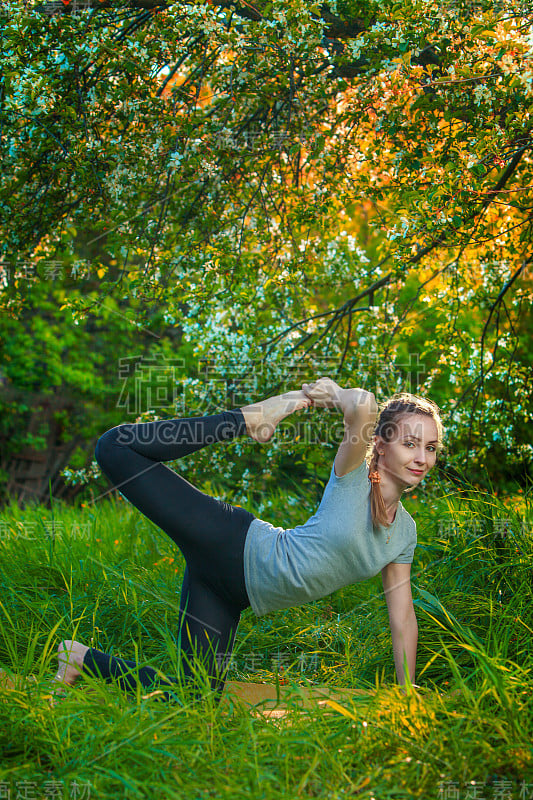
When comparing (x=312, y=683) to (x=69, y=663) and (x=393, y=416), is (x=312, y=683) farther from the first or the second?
(x=393, y=416)

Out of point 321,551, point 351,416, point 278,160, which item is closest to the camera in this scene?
point 351,416

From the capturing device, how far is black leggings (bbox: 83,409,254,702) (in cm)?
246

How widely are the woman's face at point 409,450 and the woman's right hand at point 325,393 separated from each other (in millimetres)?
290

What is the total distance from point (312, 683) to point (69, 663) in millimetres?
995

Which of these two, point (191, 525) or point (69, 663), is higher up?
point (191, 525)

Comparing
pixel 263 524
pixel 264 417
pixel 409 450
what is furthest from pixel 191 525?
pixel 409 450

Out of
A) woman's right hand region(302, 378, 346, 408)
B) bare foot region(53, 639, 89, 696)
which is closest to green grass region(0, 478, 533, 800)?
bare foot region(53, 639, 89, 696)

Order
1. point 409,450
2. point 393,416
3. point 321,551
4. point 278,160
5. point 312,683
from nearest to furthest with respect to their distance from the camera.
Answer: point 321,551 → point 409,450 → point 393,416 → point 312,683 → point 278,160

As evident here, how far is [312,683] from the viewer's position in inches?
115

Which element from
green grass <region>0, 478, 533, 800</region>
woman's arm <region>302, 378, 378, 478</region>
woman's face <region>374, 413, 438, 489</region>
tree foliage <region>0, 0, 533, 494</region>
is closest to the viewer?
green grass <region>0, 478, 533, 800</region>

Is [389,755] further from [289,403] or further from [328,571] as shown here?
[289,403]

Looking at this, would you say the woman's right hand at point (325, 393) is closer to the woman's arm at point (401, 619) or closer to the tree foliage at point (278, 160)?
the woman's arm at point (401, 619)

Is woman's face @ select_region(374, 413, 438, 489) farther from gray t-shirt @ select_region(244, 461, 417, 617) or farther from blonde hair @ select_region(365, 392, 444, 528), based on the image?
gray t-shirt @ select_region(244, 461, 417, 617)

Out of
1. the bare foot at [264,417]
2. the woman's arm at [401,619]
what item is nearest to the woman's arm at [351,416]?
the bare foot at [264,417]
